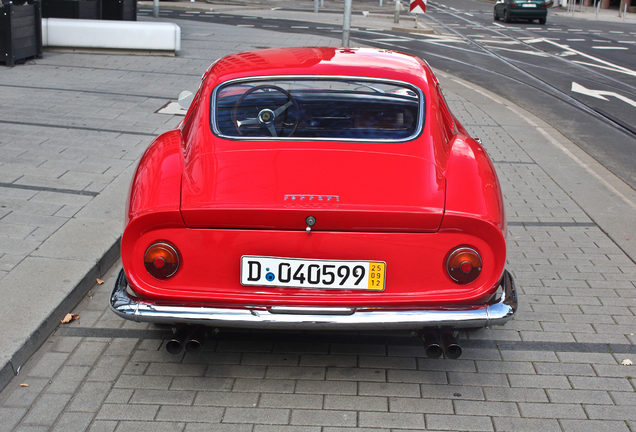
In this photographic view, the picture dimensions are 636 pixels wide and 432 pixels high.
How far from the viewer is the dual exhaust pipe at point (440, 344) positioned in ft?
10.1

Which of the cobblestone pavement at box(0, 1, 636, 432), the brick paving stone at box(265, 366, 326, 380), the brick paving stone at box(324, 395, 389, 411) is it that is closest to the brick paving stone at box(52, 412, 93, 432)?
the cobblestone pavement at box(0, 1, 636, 432)

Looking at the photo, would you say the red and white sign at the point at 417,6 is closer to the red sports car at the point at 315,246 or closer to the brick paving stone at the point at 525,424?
the red sports car at the point at 315,246

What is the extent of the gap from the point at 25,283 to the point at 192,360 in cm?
129

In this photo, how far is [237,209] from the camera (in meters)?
2.98

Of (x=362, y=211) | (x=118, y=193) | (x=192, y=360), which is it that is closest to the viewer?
(x=362, y=211)

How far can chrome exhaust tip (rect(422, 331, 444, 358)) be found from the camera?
309 cm

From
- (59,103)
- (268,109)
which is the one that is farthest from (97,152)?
(268,109)

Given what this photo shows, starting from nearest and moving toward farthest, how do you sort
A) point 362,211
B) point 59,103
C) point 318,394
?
point 362,211
point 318,394
point 59,103

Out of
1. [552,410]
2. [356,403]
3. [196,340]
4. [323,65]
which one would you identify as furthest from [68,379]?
[552,410]

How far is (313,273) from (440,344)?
70cm

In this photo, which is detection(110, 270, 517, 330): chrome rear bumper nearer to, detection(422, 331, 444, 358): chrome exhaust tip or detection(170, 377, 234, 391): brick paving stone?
detection(422, 331, 444, 358): chrome exhaust tip

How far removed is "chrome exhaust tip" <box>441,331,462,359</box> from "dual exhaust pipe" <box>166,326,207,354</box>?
113 centimetres

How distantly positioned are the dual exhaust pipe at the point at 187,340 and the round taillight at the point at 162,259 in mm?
301

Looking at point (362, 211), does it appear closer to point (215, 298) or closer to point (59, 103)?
point (215, 298)
